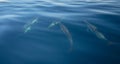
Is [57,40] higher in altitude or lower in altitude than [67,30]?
lower

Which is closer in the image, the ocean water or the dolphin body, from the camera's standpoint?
the ocean water

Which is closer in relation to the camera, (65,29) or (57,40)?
(57,40)

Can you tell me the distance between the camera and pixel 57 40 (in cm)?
596

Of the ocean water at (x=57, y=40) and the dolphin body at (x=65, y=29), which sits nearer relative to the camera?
the ocean water at (x=57, y=40)

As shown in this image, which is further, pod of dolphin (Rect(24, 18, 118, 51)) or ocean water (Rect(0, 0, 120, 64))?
pod of dolphin (Rect(24, 18, 118, 51))

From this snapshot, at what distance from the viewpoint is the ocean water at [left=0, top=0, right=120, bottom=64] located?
5.09m

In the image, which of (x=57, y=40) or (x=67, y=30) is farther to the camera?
(x=67, y=30)

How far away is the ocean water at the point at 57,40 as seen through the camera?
5094mm

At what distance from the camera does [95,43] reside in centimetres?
585

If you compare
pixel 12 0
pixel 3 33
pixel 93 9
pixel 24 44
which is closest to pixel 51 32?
pixel 24 44

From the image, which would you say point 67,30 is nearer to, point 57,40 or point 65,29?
point 65,29

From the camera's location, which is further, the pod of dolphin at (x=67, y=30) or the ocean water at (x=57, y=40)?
the pod of dolphin at (x=67, y=30)

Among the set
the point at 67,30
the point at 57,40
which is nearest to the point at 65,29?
the point at 67,30

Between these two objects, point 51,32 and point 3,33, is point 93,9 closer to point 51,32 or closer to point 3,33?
point 51,32
